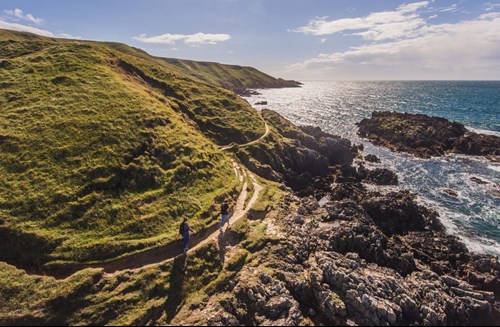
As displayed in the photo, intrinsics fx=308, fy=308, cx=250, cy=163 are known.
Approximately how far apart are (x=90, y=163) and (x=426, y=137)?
89.3 meters

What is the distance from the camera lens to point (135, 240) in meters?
29.2

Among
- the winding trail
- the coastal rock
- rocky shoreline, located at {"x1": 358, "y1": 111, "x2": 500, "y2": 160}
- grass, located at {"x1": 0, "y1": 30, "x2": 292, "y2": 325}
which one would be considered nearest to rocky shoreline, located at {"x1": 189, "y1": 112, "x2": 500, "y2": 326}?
grass, located at {"x1": 0, "y1": 30, "x2": 292, "y2": 325}

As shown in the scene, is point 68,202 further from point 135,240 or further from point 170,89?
point 170,89

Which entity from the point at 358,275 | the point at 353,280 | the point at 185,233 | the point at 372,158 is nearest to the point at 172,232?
the point at 185,233

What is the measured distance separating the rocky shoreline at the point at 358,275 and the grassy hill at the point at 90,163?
8.63 m

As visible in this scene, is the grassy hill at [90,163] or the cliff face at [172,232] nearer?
the cliff face at [172,232]

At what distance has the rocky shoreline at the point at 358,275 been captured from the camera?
25500 millimetres

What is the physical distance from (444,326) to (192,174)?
30.8m

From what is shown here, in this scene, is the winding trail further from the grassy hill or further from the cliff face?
the grassy hill

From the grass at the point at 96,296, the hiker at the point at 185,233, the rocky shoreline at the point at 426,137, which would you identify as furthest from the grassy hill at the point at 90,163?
the rocky shoreline at the point at 426,137

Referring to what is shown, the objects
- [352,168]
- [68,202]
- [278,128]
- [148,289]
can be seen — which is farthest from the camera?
[278,128]

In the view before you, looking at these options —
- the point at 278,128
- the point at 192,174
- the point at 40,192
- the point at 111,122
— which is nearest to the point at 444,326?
the point at 192,174

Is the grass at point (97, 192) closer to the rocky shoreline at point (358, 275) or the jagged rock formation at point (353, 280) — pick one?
the rocky shoreline at point (358, 275)

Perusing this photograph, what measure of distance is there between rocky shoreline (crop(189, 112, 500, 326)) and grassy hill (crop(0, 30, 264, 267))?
8632 mm
